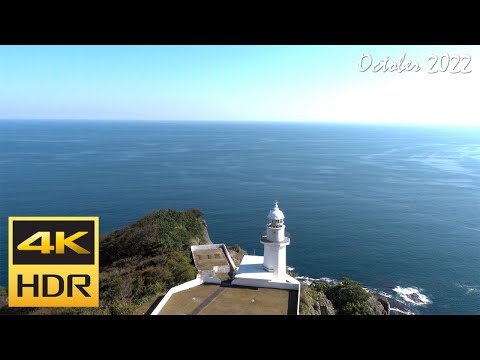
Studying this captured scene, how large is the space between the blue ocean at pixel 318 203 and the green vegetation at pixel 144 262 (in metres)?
7.89

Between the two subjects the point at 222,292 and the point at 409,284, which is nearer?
the point at 222,292

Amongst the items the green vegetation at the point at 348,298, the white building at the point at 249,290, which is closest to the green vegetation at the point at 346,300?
the green vegetation at the point at 348,298

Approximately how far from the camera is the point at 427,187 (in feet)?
198

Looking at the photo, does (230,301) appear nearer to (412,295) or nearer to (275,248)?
(275,248)

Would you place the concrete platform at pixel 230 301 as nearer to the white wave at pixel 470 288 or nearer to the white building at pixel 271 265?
the white building at pixel 271 265

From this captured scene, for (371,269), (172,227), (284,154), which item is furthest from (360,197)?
(284,154)

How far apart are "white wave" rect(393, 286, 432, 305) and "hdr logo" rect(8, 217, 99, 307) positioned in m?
27.4

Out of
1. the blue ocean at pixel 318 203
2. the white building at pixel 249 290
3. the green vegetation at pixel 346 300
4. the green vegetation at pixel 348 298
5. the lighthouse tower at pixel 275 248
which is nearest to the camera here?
the white building at pixel 249 290

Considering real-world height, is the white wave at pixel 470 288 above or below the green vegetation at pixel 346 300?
below

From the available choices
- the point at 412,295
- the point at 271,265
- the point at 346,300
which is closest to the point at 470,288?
the point at 412,295

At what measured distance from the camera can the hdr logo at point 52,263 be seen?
7.52m

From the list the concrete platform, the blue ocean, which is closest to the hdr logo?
the concrete platform
